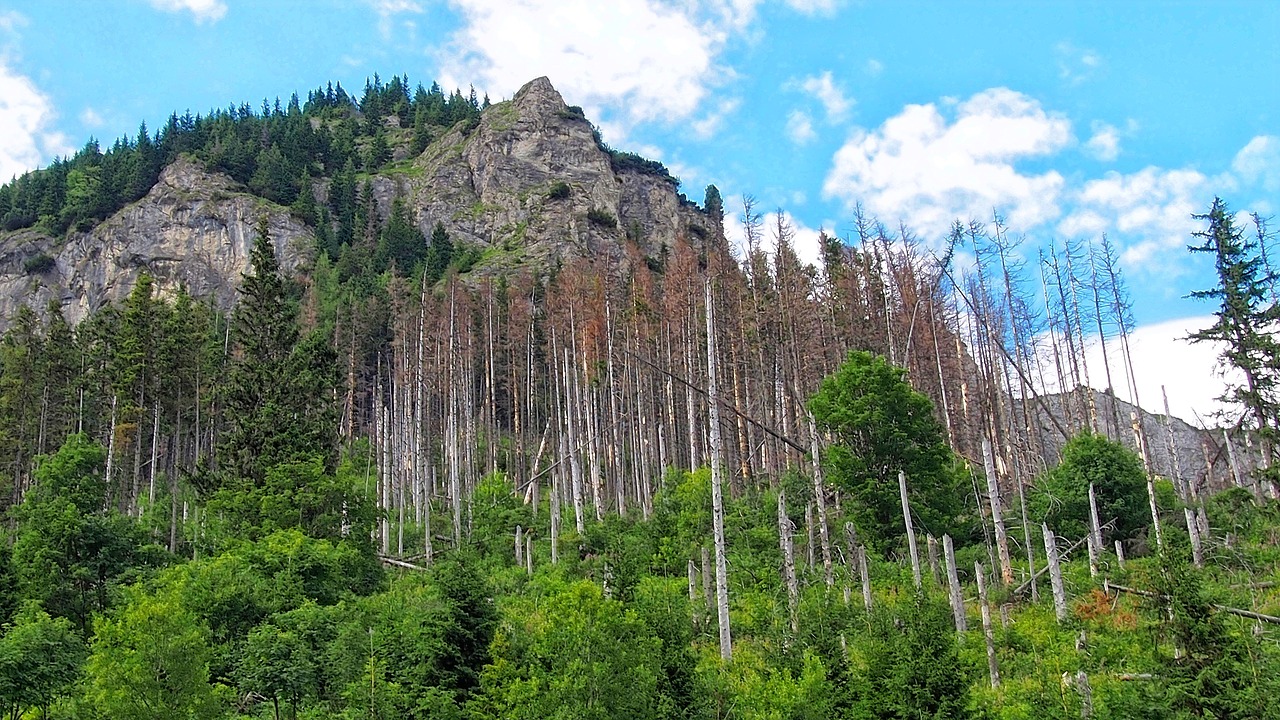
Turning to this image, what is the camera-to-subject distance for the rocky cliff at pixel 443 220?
82.2 meters

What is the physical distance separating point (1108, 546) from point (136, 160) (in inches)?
3746

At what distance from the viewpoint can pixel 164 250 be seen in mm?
83500

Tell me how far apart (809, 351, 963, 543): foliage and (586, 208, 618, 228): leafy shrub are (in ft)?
190

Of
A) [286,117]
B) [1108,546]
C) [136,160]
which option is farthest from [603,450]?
[286,117]

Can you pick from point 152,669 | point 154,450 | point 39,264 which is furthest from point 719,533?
point 39,264

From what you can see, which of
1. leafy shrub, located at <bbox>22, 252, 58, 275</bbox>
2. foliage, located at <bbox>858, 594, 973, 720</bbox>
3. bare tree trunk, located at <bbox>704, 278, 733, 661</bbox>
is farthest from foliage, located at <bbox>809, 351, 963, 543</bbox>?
leafy shrub, located at <bbox>22, 252, 58, 275</bbox>

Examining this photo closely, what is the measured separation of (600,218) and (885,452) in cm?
5950

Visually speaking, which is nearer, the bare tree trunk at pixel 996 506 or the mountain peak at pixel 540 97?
the bare tree trunk at pixel 996 506

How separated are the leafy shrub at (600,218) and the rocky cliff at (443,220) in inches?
3.6

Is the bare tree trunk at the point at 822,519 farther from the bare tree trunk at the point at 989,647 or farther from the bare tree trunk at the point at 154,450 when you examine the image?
the bare tree trunk at the point at 154,450

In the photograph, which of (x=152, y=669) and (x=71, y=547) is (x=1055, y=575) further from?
(x=71, y=547)

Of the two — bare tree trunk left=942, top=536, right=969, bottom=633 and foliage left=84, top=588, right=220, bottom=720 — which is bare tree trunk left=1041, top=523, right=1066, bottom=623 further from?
foliage left=84, top=588, right=220, bottom=720

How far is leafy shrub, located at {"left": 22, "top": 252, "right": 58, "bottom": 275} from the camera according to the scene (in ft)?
285

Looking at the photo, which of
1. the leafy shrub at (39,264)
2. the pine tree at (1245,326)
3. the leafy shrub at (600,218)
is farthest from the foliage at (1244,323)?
the leafy shrub at (39,264)
